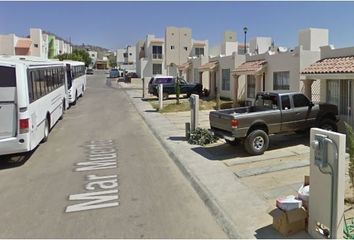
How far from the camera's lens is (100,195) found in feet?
23.0

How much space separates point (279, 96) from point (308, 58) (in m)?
5.69

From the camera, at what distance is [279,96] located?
1067 cm

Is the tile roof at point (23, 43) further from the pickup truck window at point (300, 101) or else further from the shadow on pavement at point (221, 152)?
the pickup truck window at point (300, 101)

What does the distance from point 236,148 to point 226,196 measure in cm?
440

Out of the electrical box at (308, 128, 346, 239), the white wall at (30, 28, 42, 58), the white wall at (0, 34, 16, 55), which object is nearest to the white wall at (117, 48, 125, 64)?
the white wall at (30, 28, 42, 58)

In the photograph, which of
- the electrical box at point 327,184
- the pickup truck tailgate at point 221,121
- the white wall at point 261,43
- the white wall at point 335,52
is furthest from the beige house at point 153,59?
the electrical box at point 327,184

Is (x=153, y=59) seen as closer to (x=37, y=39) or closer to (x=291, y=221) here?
(x=37, y=39)

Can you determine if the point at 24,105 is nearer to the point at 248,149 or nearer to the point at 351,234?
the point at 248,149

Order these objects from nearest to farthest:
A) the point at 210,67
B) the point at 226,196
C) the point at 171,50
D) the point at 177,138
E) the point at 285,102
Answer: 1. the point at 226,196
2. the point at 285,102
3. the point at 177,138
4. the point at 210,67
5. the point at 171,50

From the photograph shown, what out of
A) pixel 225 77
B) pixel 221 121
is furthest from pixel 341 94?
pixel 225 77

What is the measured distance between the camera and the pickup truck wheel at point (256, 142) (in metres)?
9.90

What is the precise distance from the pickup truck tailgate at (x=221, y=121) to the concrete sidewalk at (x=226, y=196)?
1044 mm

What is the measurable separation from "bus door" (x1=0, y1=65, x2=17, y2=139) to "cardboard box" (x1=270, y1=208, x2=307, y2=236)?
273 inches

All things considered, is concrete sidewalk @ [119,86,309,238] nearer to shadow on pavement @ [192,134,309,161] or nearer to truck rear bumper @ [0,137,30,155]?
shadow on pavement @ [192,134,309,161]
